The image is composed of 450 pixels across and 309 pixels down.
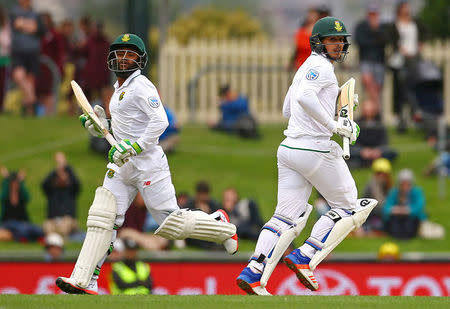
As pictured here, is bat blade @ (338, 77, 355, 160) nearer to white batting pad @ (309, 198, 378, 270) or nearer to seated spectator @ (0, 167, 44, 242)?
white batting pad @ (309, 198, 378, 270)

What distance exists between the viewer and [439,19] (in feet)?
96.8

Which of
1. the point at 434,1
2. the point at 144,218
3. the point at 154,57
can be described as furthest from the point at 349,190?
the point at 434,1

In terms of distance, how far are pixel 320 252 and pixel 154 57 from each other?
17263 millimetres

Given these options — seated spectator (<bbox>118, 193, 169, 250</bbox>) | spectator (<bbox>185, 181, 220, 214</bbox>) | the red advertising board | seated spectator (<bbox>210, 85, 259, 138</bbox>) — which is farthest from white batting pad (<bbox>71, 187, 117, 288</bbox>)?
seated spectator (<bbox>210, 85, 259, 138</bbox>)

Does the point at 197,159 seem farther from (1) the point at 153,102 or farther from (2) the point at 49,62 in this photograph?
(1) the point at 153,102

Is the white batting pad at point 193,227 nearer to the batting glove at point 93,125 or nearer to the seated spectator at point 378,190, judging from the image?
the batting glove at point 93,125

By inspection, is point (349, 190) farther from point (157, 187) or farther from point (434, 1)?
point (434, 1)

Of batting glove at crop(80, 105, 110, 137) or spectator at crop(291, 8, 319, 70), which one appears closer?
batting glove at crop(80, 105, 110, 137)

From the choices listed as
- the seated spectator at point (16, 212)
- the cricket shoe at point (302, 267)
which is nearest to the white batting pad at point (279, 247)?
the cricket shoe at point (302, 267)

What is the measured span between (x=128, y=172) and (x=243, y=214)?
19.7 feet

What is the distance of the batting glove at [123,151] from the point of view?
30.9ft

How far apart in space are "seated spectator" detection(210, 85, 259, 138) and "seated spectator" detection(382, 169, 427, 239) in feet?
13.1

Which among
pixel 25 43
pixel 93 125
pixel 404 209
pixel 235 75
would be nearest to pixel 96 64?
pixel 25 43

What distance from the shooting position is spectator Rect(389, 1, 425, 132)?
18594 mm
